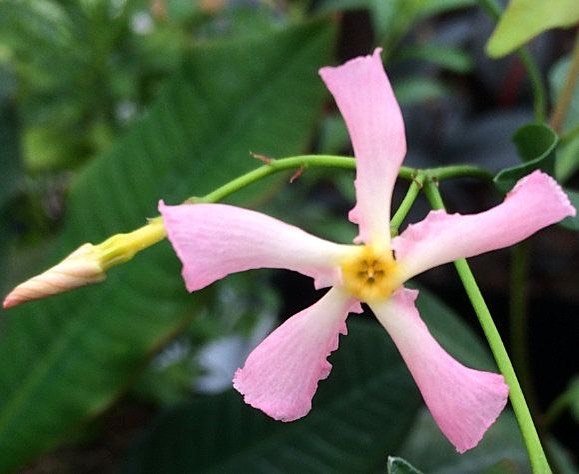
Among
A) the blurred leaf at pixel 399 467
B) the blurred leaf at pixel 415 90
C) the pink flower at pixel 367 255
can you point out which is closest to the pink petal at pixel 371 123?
the pink flower at pixel 367 255

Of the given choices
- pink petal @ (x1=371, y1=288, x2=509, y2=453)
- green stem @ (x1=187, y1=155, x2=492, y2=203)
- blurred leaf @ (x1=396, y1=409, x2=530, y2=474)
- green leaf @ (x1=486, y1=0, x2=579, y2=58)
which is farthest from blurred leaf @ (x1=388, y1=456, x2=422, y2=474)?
blurred leaf @ (x1=396, y1=409, x2=530, y2=474)

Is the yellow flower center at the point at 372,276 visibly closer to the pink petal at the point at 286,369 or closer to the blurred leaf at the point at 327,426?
the pink petal at the point at 286,369

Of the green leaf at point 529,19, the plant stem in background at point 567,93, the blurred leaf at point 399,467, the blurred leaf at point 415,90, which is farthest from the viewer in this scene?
the blurred leaf at point 415,90

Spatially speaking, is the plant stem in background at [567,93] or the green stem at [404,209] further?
the plant stem in background at [567,93]

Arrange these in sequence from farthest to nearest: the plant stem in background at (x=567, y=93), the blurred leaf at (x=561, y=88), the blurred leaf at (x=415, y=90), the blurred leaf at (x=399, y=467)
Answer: the blurred leaf at (x=415, y=90) → the blurred leaf at (x=561, y=88) → the plant stem in background at (x=567, y=93) → the blurred leaf at (x=399, y=467)

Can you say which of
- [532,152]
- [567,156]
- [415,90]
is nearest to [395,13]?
[415,90]

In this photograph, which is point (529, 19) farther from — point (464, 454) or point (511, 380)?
point (464, 454)

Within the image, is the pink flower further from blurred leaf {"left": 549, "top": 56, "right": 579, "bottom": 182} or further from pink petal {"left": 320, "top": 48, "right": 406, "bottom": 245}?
blurred leaf {"left": 549, "top": 56, "right": 579, "bottom": 182}
